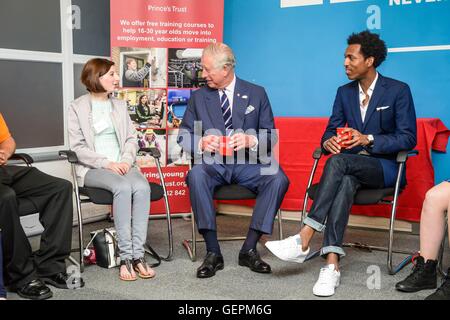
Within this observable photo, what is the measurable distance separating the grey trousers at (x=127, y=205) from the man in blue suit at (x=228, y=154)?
329 millimetres

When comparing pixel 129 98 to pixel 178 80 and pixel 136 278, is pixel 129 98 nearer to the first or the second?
pixel 178 80

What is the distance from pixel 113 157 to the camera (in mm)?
3773

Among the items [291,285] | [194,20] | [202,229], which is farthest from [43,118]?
[291,285]

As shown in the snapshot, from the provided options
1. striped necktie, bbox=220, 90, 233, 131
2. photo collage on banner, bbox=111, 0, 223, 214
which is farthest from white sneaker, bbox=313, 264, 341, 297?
photo collage on banner, bbox=111, 0, 223, 214

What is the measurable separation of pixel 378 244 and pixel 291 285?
4.17 feet

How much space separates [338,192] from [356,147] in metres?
0.53

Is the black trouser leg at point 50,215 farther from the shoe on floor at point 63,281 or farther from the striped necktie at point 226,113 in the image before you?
the striped necktie at point 226,113

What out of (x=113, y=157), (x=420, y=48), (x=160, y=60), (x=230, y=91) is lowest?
(x=113, y=157)

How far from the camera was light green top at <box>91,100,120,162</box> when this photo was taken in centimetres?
374

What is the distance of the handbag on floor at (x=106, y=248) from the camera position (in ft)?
11.8

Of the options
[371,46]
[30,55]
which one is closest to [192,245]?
[371,46]

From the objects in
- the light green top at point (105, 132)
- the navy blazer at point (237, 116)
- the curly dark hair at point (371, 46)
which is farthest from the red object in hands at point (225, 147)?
the curly dark hair at point (371, 46)

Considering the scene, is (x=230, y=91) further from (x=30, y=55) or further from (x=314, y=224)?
(x=30, y=55)

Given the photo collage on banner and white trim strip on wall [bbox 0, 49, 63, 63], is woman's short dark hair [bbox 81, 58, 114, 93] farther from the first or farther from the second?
the photo collage on banner
